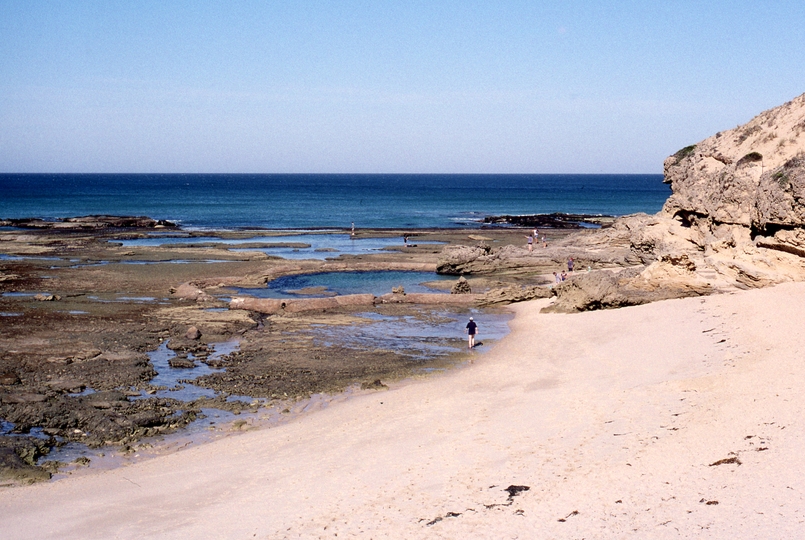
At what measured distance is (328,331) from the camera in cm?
2336

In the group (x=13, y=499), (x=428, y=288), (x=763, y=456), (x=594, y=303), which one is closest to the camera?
(x=763, y=456)

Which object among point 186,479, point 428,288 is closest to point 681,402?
point 186,479

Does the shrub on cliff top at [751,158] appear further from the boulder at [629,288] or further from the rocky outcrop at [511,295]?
the rocky outcrop at [511,295]

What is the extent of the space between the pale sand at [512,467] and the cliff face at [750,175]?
5.03 meters

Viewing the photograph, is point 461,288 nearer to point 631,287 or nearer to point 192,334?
point 631,287

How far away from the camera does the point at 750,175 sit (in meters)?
23.1

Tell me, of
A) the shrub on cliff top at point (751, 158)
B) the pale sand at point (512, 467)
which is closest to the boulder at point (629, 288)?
the shrub on cliff top at point (751, 158)

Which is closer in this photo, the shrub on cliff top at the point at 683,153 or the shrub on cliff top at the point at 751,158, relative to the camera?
the shrub on cliff top at the point at 751,158

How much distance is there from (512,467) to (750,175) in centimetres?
1658

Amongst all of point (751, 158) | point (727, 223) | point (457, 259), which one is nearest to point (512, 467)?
point (727, 223)

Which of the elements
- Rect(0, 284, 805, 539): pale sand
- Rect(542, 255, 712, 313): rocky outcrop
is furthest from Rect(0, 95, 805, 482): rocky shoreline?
Rect(0, 284, 805, 539): pale sand

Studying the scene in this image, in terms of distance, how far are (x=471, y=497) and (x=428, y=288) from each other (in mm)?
22895

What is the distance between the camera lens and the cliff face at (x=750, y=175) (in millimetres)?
20531

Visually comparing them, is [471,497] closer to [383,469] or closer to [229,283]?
[383,469]
